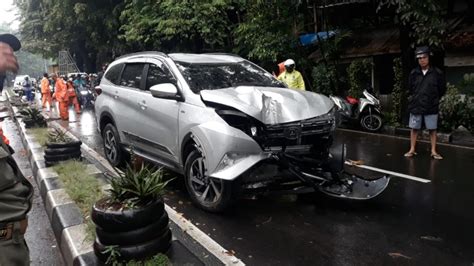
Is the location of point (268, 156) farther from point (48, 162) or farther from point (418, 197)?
point (48, 162)

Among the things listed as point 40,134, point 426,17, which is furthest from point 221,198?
point 426,17

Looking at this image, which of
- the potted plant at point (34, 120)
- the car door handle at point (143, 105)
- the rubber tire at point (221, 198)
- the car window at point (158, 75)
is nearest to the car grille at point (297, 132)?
the rubber tire at point (221, 198)

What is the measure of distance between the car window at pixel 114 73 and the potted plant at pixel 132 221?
13.0 feet

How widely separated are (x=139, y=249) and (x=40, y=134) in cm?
717

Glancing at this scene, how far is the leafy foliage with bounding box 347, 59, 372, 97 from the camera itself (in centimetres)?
1295

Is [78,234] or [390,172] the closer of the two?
[78,234]

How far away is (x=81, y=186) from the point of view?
16.4 feet

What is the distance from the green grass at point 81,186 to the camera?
4.38 meters

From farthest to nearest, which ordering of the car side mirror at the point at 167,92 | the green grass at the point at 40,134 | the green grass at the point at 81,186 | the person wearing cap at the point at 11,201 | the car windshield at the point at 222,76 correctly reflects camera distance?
1. the green grass at the point at 40,134
2. the car windshield at the point at 222,76
3. the car side mirror at the point at 167,92
4. the green grass at the point at 81,186
5. the person wearing cap at the point at 11,201

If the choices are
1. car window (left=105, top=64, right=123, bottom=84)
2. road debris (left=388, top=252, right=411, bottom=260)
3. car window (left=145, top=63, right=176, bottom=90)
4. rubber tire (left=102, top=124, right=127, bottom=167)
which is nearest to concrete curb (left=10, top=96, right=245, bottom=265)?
rubber tire (left=102, top=124, right=127, bottom=167)

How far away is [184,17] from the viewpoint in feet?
47.7

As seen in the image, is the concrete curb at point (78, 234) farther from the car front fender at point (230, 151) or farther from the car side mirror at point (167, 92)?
the car side mirror at point (167, 92)

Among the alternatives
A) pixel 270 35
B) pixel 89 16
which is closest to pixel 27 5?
pixel 89 16

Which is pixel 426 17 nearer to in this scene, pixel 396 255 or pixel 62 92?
pixel 396 255
